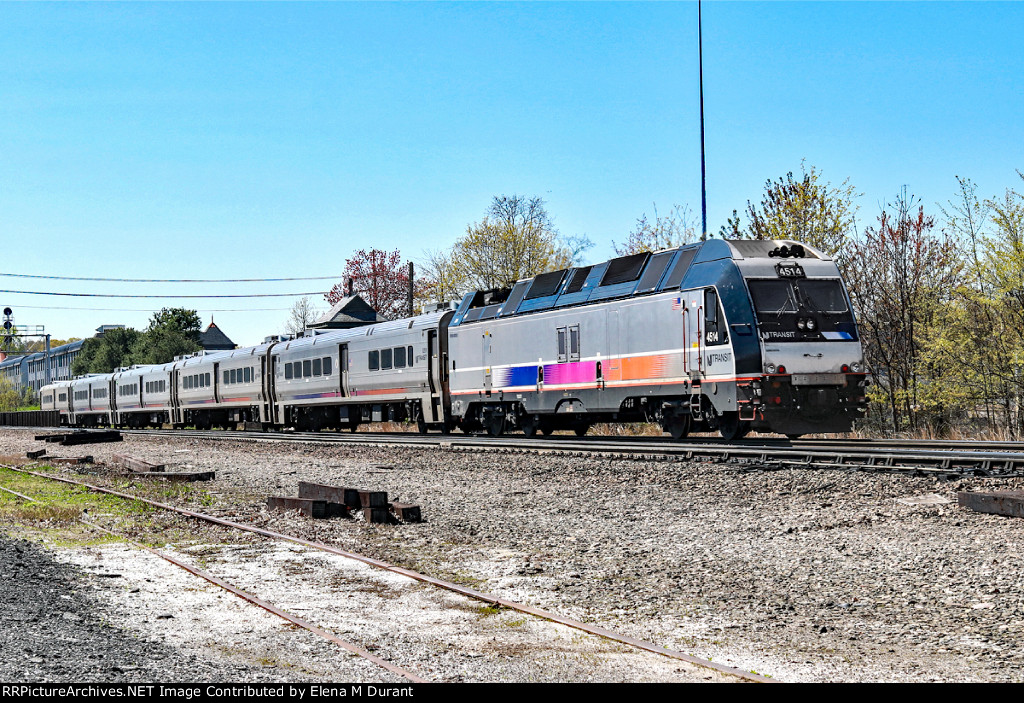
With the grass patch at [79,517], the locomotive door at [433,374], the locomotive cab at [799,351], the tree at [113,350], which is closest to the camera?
the grass patch at [79,517]

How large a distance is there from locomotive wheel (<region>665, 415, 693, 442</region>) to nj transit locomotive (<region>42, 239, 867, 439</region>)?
0.13 ft

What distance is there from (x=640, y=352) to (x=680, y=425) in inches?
63.5

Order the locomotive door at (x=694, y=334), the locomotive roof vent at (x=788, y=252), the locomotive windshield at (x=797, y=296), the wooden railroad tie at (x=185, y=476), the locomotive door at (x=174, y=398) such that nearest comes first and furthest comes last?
the locomotive windshield at (x=797, y=296) < the locomotive door at (x=694, y=334) < the locomotive roof vent at (x=788, y=252) < the wooden railroad tie at (x=185, y=476) < the locomotive door at (x=174, y=398)

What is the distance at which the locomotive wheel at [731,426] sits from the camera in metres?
18.1

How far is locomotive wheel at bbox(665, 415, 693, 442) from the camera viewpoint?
19.4 m

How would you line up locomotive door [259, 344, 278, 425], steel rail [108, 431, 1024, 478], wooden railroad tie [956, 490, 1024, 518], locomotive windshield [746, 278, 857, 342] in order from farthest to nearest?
locomotive door [259, 344, 278, 425]
locomotive windshield [746, 278, 857, 342]
steel rail [108, 431, 1024, 478]
wooden railroad tie [956, 490, 1024, 518]

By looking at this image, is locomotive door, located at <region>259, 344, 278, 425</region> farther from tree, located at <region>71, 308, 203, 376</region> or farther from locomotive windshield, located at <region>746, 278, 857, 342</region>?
tree, located at <region>71, 308, 203, 376</region>

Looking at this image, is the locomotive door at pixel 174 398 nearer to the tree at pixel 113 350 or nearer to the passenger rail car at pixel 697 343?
the passenger rail car at pixel 697 343

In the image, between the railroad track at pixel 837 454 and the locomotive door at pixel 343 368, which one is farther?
the locomotive door at pixel 343 368

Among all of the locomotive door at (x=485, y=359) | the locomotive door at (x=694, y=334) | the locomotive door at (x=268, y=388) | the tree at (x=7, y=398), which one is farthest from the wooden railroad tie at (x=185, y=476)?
the tree at (x=7, y=398)

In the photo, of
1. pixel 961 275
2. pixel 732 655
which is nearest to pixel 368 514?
pixel 732 655

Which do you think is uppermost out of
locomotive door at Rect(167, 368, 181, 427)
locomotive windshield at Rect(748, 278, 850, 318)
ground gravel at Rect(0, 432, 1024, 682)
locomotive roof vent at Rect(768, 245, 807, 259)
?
locomotive roof vent at Rect(768, 245, 807, 259)

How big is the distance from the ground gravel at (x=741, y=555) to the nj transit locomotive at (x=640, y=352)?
108 inches

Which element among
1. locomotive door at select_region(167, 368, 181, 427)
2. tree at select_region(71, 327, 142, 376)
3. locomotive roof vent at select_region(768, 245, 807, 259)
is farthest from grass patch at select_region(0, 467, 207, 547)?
tree at select_region(71, 327, 142, 376)
